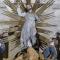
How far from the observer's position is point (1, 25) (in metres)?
3.00

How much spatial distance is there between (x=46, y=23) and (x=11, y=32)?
1.41 feet

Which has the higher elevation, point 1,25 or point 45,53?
point 1,25

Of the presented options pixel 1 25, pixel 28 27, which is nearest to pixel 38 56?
pixel 28 27

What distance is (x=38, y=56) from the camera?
2.93 metres

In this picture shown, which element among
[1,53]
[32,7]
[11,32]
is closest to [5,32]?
[11,32]

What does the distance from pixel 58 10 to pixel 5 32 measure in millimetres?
681

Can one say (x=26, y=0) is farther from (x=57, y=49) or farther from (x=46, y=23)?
(x=57, y=49)

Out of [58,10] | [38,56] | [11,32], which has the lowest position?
[38,56]

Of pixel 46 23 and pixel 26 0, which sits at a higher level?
pixel 26 0

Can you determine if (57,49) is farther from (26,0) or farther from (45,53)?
(26,0)

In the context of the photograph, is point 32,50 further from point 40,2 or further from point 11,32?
point 40,2

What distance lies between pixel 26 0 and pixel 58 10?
0.40 meters

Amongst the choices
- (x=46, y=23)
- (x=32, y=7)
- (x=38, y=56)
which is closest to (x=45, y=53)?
(x=38, y=56)

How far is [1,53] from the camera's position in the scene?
9.68ft
